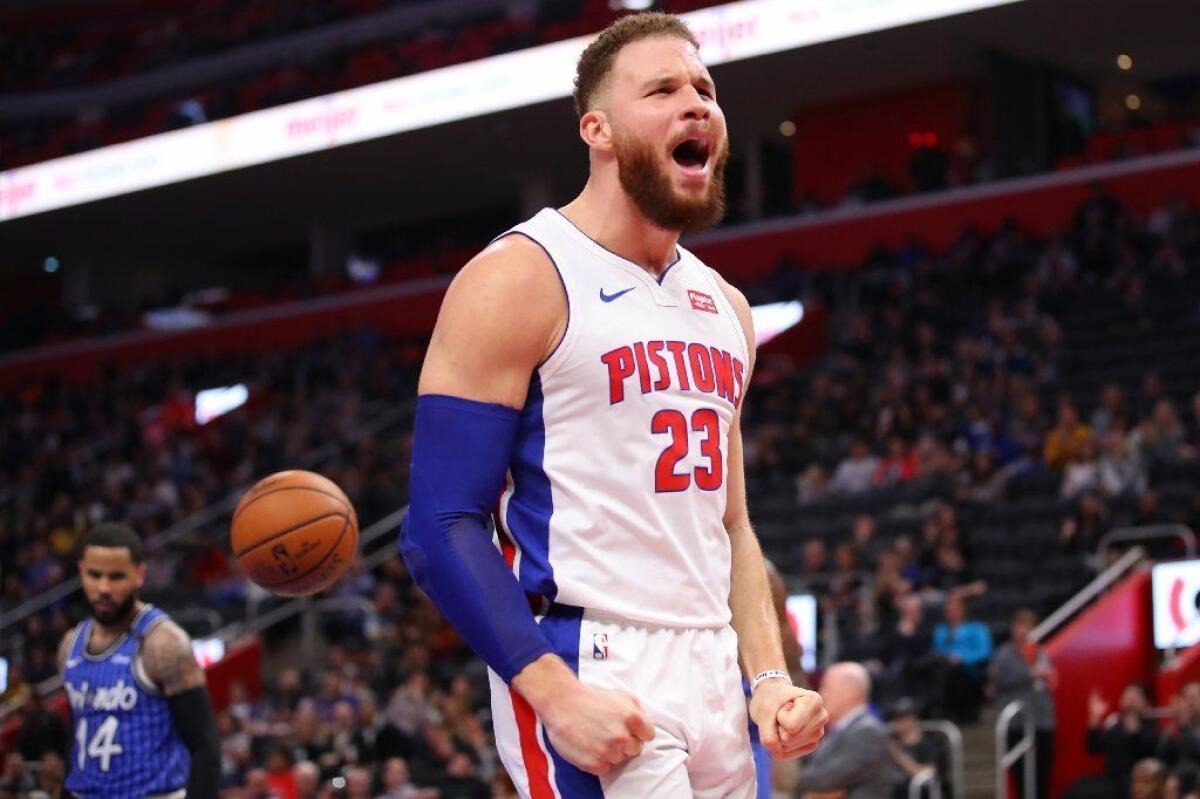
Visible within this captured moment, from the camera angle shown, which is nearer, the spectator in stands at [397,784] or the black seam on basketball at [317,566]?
the black seam on basketball at [317,566]

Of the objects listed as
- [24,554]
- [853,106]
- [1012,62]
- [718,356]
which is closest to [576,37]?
[853,106]

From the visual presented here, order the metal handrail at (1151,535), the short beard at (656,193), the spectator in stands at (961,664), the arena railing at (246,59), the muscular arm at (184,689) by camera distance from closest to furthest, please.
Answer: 1. the short beard at (656,193)
2. the muscular arm at (184,689)
3. the spectator in stands at (961,664)
4. the metal handrail at (1151,535)
5. the arena railing at (246,59)

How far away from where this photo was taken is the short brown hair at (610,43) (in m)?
2.97

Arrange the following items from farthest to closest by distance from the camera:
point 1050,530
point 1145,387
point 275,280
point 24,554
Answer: point 275,280
point 24,554
point 1145,387
point 1050,530

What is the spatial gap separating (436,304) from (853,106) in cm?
690

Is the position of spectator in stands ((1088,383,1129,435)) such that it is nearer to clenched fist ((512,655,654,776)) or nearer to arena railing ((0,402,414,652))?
arena railing ((0,402,414,652))

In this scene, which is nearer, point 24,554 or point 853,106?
point 24,554

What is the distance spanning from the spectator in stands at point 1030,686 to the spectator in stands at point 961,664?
28 cm

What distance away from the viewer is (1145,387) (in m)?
16.1

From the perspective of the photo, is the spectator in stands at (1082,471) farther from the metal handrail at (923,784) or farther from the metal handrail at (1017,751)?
the metal handrail at (923,784)

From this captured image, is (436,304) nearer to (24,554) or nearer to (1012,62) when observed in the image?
(24,554)

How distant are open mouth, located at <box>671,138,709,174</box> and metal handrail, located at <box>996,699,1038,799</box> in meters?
9.55

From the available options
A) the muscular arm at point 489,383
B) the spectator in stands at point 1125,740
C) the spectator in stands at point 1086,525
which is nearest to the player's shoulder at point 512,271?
the muscular arm at point 489,383

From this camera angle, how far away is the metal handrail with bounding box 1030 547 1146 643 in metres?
13.3
